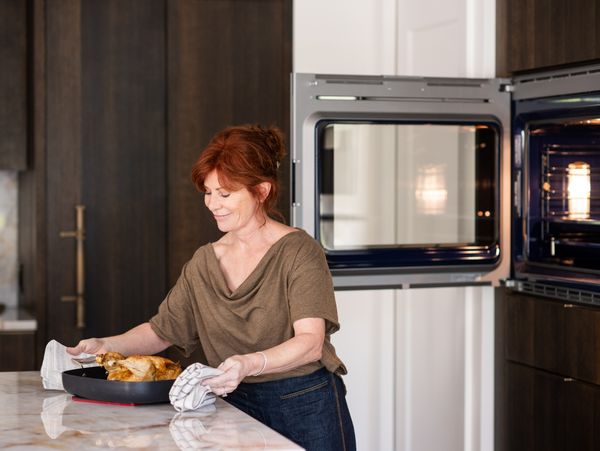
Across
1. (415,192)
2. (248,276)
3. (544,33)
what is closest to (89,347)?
(248,276)

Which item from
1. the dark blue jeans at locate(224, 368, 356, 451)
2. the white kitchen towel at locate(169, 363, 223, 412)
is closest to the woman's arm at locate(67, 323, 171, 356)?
the dark blue jeans at locate(224, 368, 356, 451)

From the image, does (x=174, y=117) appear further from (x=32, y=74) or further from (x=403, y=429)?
(x=403, y=429)

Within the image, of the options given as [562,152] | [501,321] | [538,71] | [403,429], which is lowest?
[403,429]

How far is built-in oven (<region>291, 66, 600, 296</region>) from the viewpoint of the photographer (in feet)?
10.3

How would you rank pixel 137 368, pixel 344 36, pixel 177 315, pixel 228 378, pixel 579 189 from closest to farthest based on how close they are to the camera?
pixel 228 378
pixel 137 368
pixel 177 315
pixel 579 189
pixel 344 36

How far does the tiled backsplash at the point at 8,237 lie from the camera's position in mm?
4531

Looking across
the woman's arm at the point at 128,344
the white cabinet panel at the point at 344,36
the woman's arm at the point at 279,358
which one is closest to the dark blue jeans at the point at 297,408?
the woman's arm at the point at 279,358

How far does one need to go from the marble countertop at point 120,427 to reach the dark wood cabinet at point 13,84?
2085 mm

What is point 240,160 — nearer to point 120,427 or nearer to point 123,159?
point 120,427

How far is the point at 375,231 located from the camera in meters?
3.34

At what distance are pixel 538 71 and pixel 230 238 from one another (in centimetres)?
126

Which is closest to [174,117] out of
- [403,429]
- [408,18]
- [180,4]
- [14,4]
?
[180,4]

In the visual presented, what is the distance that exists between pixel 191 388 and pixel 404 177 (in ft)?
5.18

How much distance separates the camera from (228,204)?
2350mm
